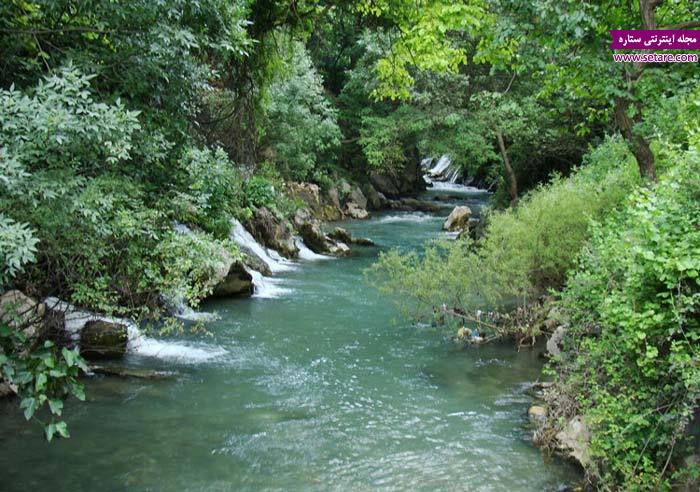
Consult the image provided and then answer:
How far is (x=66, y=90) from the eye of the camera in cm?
425

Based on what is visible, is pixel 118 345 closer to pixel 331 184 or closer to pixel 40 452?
pixel 40 452

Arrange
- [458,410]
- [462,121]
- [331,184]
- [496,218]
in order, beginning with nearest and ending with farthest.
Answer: [458,410] < [496,218] < [462,121] < [331,184]

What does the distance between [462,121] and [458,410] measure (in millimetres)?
17318

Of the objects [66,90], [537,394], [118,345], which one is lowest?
[537,394]

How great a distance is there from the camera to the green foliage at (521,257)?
10680 mm

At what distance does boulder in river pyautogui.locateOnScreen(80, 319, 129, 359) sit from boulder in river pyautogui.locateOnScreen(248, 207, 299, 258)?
30.9ft

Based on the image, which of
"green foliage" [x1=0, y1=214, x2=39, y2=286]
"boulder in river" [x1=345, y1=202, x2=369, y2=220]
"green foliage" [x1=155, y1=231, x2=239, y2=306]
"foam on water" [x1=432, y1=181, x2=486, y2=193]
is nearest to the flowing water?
"green foliage" [x1=155, y1=231, x2=239, y2=306]

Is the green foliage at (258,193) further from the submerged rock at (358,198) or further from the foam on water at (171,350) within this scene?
the submerged rock at (358,198)

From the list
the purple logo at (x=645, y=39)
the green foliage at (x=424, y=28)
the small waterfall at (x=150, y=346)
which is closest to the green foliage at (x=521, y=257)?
the purple logo at (x=645, y=39)

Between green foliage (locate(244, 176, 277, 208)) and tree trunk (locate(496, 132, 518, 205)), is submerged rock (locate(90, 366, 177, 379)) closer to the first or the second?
green foliage (locate(244, 176, 277, 208))

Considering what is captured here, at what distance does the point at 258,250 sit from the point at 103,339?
8627 millimetres

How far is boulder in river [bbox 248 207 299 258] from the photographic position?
1936 centimetres

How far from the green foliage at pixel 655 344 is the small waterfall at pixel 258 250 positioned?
40.9 ft

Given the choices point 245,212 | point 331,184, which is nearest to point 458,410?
point 245,212
